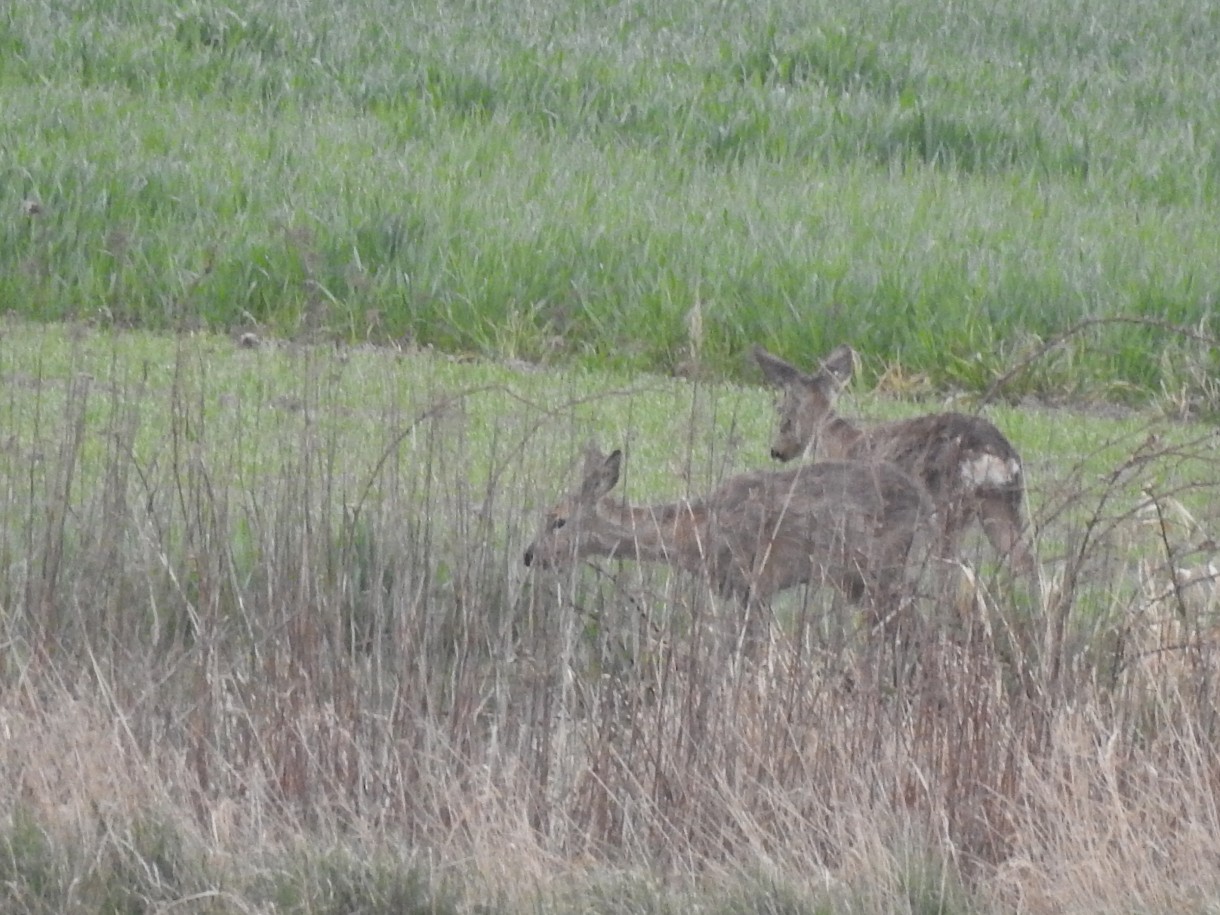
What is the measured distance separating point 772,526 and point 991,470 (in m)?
1.21

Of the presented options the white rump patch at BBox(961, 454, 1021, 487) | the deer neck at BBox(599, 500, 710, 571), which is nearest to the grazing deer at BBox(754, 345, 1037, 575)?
the white rump patch at BBox(961, 454, 1021, 487)

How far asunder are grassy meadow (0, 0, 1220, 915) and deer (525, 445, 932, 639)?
0.15 m

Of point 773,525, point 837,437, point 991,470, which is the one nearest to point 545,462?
point 773,525

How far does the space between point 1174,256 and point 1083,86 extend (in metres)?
7.07

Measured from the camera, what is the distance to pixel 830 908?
478 cm

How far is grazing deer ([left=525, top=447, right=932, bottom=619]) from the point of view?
21.2 ft

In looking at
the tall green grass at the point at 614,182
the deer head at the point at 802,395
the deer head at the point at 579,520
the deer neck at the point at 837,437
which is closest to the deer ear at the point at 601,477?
the deer head at the point at 579,520

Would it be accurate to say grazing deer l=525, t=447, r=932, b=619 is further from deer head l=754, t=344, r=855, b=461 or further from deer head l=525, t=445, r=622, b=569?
deer head l=754, t=344, r=855, b=461

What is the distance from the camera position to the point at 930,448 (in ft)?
26.5

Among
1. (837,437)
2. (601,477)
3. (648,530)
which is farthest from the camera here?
(837,437)

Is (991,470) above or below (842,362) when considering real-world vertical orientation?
below

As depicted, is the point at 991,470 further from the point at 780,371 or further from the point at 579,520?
the point at 579,520

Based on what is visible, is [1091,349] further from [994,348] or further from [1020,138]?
[1020,138]

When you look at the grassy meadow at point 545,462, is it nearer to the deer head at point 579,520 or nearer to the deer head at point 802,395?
the deer head at point 579,520
